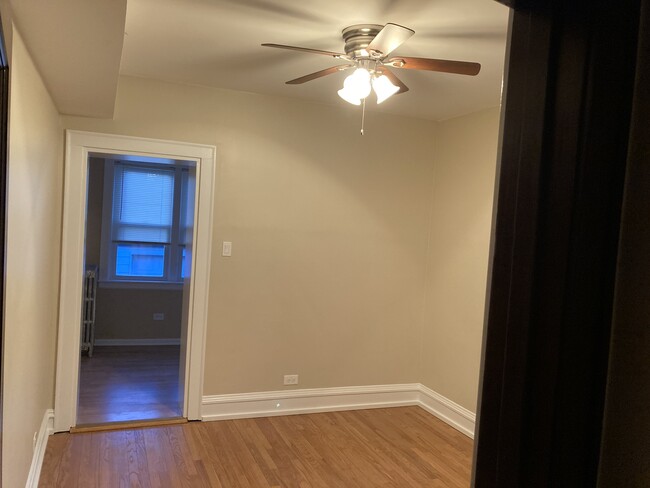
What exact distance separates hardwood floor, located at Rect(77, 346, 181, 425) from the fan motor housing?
292cm

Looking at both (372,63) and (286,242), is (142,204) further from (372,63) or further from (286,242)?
(372,63)

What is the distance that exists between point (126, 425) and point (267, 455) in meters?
1.10

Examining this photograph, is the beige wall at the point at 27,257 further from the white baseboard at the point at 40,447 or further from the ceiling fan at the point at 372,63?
the ceiling fan at the point at 372,63

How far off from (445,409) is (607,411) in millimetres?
3802

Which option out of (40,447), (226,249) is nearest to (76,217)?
(226,249)

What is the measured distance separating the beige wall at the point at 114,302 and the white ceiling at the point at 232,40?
122 inches

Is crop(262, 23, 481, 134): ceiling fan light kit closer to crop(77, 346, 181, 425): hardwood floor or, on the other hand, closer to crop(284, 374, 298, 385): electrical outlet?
crop(284, 374, 298, 385): electrical outlet

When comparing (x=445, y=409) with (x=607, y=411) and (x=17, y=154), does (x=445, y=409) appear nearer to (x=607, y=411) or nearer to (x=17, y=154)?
(x=17, y=154)

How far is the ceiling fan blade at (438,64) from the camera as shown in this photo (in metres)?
2.25

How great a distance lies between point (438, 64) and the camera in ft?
7.55

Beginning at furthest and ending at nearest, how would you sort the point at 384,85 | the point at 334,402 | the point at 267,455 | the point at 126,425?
the point at 334,402
the point at 126,425
the point at 267,455
the point at 384,85

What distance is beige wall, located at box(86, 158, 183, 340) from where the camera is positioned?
614 centimetres

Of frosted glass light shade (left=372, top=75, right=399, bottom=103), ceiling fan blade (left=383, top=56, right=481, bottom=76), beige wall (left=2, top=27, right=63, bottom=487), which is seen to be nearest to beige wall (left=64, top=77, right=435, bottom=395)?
beige wall (left=2, top=27, right=63, bottom=487)

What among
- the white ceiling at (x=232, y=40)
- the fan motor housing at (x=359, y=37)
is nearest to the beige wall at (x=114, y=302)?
the white ceiling at (x=232, y=40)
